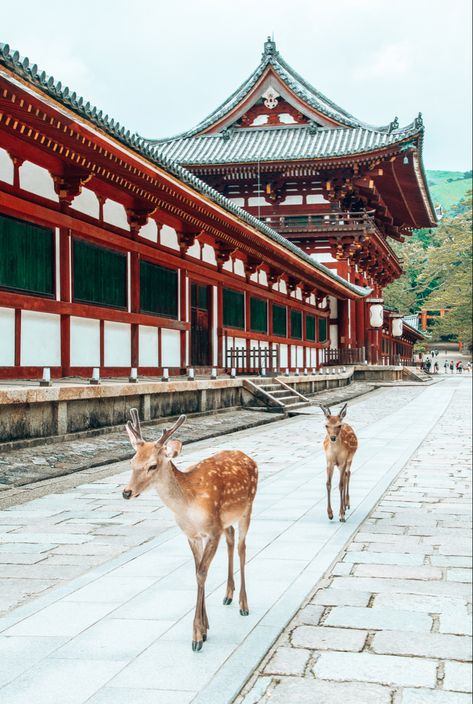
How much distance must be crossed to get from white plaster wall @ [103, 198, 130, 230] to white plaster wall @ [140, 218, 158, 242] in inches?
32.5

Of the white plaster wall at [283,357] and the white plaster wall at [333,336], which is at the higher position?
the white plaster wall at [333,336]

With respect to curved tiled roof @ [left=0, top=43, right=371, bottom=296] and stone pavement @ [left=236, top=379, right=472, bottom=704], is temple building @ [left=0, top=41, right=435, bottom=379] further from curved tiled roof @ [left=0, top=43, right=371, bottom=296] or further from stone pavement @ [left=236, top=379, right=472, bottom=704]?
stone pavement @ [left=236, top=379, right=472, bottom=704]

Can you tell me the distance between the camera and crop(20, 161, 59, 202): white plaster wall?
506 inches

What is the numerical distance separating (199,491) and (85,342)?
11.1 m

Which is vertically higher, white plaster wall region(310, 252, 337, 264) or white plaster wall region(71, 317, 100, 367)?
white plaster wall region(310, 252, 337, 264)

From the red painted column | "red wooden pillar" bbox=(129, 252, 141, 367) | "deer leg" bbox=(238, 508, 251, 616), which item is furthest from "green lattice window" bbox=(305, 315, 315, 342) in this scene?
"deer leg" bbox=(238, 508, 251, 616)

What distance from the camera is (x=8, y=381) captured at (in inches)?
494

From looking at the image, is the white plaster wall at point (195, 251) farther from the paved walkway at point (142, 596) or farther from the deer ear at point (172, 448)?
the deer ear at point (172, 448)

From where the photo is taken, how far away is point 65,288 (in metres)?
14.0

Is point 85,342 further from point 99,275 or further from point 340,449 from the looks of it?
point 340,449

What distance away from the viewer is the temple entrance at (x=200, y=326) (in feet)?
70.1

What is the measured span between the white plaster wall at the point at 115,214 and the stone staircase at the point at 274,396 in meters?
6.28

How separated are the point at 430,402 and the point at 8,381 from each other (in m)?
17.7

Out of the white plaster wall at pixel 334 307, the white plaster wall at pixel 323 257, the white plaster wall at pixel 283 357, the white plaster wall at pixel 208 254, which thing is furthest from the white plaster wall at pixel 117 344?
the white plaster wall at pixel 334 307
